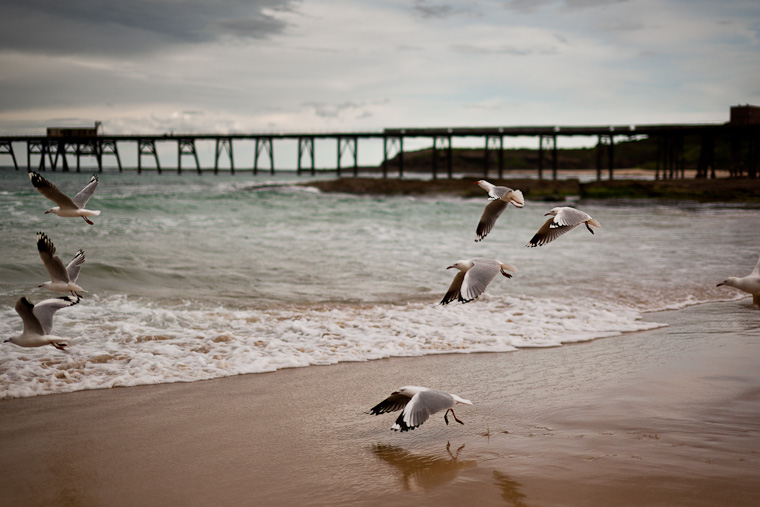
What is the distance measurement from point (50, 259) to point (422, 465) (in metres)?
2.87

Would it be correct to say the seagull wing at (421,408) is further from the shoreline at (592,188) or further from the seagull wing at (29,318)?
the shoreline at (592,188)

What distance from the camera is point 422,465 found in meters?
3.39

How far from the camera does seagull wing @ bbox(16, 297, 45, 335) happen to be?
4137mm

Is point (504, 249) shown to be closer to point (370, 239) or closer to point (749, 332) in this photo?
point (370, 239)

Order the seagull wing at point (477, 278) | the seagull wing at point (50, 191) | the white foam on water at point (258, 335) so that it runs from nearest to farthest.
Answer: the seagull wing at point (477, 278) → the seagull wing at point (50, 191) → the white foam on water at point (258, 335)

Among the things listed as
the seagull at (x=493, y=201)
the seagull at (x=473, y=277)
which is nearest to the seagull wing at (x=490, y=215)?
the seagull at (x=493, y=201)

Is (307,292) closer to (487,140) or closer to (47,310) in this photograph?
(47,310)

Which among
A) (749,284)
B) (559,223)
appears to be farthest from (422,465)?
(749,284)

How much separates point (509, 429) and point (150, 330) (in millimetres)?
4027

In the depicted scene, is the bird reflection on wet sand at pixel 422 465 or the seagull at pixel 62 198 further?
the seagull at pixel 62 198

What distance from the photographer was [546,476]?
319cm

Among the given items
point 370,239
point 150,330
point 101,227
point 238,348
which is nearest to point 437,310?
point 238,348

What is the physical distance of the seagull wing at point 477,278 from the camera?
393 centimetres

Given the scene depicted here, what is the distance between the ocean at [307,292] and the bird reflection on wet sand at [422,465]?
213 centimetres
